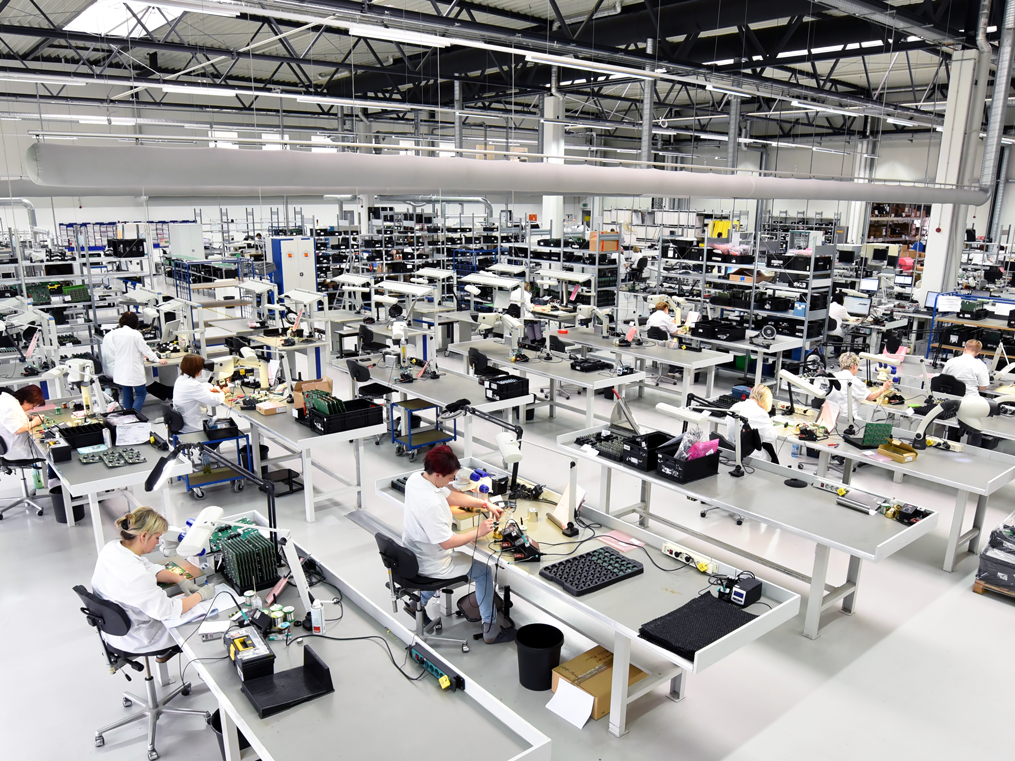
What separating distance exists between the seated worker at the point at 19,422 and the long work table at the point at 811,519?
439cm

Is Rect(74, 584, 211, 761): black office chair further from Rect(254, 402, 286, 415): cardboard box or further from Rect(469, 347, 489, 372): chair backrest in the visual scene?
Rect(469, 347, 489, 372): chair backrest

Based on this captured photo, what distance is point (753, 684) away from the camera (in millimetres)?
3979

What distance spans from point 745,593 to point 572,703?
3.60 ft

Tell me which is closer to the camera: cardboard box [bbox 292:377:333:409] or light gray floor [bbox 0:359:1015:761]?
light gray floor [bbox 0:359:1015:761]

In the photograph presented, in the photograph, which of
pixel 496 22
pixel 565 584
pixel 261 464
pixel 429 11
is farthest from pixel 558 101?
pixel 565 584

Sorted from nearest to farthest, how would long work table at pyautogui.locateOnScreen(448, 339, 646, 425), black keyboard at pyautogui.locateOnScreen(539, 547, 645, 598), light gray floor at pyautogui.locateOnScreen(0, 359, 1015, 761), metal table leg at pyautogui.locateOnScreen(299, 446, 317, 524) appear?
black keyboard at pyautogui.locateOnScreen(539, 547, 645, 598)
light gray floor at pyautogui.locateOnScreen(0, 359, 1015, 761)
metal table leg at pyautogui.locateOnScreen(299, 446, 317, 524)
long work table at pyautogui.locateOnScreen(448, 339, 646, 425)

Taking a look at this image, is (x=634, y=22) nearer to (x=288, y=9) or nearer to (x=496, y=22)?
(x=496, y=22)

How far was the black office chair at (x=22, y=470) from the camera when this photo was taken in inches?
221

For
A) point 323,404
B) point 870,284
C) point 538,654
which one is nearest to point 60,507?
point 323,404

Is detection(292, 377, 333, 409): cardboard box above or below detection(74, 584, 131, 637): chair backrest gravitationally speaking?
above

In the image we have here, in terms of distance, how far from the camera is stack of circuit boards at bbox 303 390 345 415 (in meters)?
5.79

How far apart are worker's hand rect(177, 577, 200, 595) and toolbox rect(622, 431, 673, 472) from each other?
9.41 ft

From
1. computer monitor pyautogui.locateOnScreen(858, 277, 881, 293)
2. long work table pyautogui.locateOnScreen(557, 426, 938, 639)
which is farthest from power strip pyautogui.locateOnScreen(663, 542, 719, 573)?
computer monitor pyautogui.locateOnScreen(858, 277, 881, 293)

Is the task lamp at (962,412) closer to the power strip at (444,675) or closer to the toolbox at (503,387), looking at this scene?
the toolbox at (503,387)
